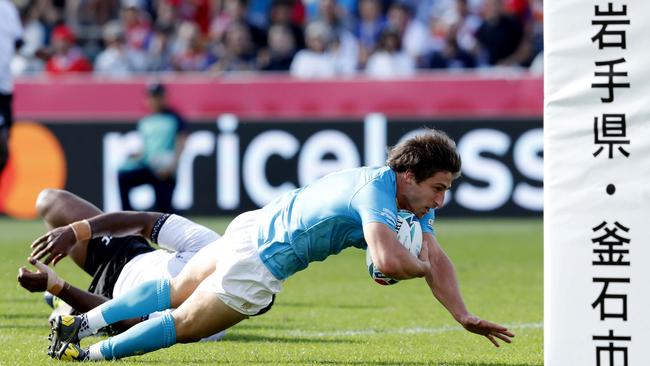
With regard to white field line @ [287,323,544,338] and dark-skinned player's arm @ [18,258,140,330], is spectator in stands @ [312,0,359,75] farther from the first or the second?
dark-skinned player's arm @ [18,258,140,330]

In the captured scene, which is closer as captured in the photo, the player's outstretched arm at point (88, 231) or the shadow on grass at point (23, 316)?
the player's outstretched arm at point (88, 231)

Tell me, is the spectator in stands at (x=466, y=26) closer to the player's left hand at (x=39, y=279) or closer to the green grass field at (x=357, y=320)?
the green grass field at (x=357, y=320)

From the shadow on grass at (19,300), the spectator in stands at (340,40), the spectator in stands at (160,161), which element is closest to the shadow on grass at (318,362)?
the shadow on grass at (19,300)

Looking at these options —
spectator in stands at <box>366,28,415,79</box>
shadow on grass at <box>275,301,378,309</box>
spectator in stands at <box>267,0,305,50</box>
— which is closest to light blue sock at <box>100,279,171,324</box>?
shadow on grass at <box>275,301,378,309</box>

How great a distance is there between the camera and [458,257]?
13641 millimetres

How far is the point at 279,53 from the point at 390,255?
1285 centimetres

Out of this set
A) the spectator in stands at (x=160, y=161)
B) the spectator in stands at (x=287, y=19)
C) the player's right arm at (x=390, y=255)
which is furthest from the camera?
the spectator in stands at (x=287, y=19)

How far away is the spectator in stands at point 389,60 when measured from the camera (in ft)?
59.7

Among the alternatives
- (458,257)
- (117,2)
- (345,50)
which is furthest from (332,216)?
(117,2)

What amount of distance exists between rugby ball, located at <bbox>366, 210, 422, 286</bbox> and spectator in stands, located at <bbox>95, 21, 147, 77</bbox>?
1241 centimetres

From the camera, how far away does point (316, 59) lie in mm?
18234

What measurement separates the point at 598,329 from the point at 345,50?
13.2 m

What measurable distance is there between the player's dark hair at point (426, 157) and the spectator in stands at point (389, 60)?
11556mm

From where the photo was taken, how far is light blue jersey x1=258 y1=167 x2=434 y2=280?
641 cm
